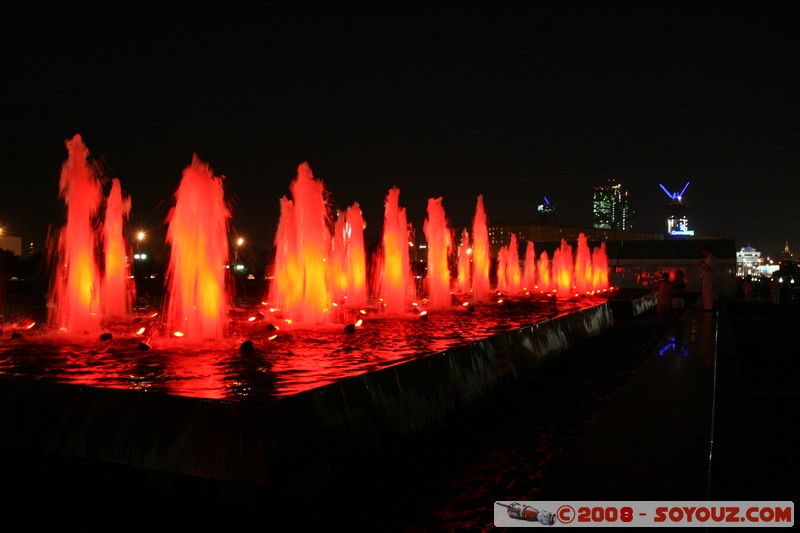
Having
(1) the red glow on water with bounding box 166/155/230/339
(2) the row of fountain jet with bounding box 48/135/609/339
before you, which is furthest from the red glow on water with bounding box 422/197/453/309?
(1) the red glow on water with bounding box 166/155/230/339

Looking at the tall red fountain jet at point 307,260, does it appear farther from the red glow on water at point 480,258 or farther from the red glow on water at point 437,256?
the red glow on water at point 480,258

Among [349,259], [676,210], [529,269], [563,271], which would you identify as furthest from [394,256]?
[676,210]

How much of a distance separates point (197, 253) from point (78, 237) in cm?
460

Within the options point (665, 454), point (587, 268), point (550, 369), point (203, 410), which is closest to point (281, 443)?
point (203, 410)

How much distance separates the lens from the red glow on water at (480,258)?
2644 cm

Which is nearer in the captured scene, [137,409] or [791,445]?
[137,409]

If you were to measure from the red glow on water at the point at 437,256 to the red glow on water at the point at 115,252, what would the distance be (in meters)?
9.23

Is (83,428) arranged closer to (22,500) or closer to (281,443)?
(22,500)

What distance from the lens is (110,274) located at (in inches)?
793

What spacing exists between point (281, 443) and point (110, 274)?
16.7 metres

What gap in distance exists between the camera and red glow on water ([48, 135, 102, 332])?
15539 mm

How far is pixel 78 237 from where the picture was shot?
16.0 m

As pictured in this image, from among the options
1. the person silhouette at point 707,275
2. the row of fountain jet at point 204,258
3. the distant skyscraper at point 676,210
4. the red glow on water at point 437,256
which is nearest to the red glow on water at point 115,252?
the row of fountain jet at point 204,258

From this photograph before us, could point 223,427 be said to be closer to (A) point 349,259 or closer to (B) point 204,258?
(B) point 204,258
